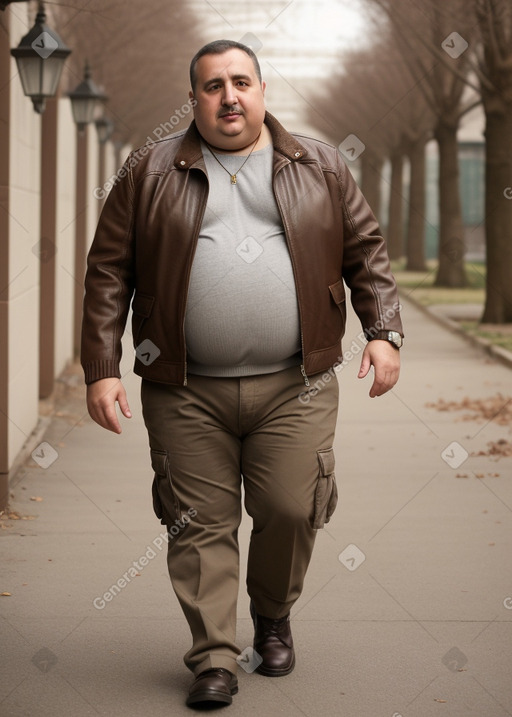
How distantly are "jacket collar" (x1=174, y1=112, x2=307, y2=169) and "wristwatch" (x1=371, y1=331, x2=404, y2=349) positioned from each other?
642mm

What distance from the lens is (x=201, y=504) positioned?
13.9ft

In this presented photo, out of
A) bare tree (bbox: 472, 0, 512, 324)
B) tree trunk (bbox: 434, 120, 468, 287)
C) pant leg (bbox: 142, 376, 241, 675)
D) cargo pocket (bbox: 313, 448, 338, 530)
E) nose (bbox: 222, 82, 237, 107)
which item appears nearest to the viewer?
nose (bbox: 222, 82, 237, 107)

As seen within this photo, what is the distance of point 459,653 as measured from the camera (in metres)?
4.73

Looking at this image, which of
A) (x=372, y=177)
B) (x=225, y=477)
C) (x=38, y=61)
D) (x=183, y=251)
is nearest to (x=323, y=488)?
(x=225, y=477)

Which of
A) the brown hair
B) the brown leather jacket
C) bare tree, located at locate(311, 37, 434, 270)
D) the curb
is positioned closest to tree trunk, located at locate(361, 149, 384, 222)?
bare tree, located at locate(311, 37, 434, 270)

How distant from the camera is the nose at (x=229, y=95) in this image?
13.4 feet

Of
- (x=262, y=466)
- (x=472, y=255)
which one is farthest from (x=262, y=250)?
(x=472, y=255)

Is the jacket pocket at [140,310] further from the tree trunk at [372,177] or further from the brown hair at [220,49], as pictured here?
the tree trunk at [372,177]

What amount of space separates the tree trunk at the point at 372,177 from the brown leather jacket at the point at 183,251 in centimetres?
4459

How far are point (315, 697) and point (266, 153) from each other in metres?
1.80

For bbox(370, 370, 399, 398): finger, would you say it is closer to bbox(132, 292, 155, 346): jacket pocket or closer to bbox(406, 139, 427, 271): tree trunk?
bbox(132, 292, 155, 346): jacket pocket

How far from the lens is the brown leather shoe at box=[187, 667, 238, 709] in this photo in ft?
13.6

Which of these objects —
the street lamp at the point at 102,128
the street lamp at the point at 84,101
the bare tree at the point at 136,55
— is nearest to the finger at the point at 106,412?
the street lamp at the point at 84,101

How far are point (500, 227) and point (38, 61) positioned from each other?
36.0 ft
